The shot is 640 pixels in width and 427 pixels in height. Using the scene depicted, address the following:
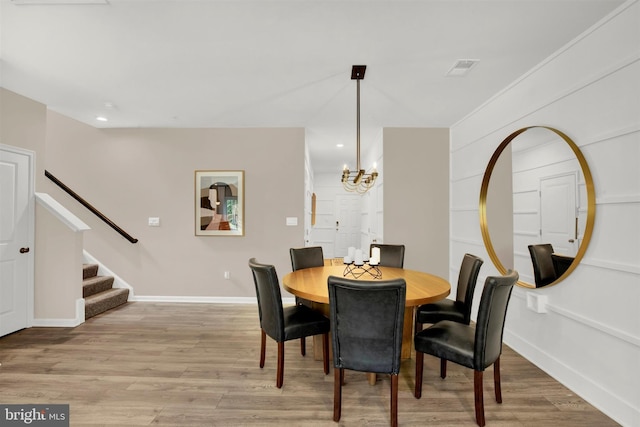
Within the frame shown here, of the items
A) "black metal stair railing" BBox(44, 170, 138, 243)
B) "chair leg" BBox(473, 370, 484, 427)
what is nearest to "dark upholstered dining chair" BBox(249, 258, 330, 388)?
"chair leg" BBox(473, 370, 484, 427)

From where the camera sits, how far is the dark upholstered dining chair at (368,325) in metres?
1.69

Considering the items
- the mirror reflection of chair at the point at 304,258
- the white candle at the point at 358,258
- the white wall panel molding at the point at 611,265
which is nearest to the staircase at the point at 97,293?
the mirror reflection of chair at the point at 304,258

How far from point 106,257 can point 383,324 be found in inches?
172

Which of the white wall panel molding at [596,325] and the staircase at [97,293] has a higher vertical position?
the white wall panel molding at [596,325]

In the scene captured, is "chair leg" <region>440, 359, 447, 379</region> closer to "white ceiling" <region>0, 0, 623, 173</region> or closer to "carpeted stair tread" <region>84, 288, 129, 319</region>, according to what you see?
"white ceiling" <region>0, 0, 623, 173</region>

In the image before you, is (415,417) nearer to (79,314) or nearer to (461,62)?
(461,62)

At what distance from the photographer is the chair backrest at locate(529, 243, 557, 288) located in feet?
7.97

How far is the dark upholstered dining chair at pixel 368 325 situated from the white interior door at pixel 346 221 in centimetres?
631

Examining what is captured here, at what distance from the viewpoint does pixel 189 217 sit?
4.44m

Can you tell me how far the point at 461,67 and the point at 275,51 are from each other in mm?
1576

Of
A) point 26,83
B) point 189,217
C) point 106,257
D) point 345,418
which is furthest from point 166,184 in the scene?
point 345,418

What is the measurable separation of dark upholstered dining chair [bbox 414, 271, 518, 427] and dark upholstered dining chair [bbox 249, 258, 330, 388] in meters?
0.71

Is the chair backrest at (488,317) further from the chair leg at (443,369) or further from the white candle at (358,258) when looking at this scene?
the white candle at (358,258)

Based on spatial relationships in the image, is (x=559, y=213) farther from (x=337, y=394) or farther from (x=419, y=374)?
(x=337, y=394)
